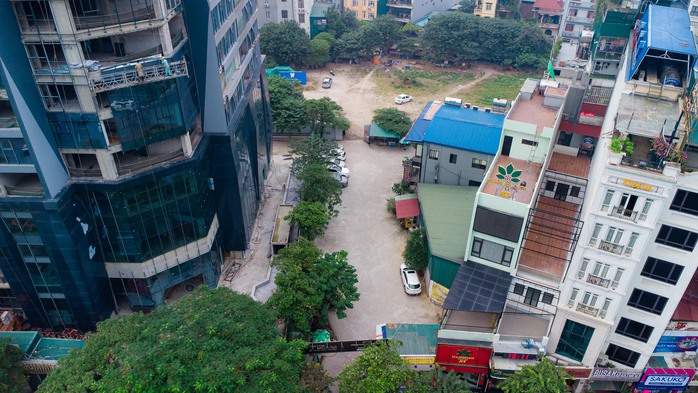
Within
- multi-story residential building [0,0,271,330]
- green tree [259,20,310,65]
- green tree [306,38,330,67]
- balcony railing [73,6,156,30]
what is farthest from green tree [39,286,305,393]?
green tree [306,38,330,67]

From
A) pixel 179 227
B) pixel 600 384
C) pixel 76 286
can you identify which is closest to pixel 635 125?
pixel 600 384

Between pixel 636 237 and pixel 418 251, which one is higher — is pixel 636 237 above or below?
above

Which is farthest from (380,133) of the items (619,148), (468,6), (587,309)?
(468,6)

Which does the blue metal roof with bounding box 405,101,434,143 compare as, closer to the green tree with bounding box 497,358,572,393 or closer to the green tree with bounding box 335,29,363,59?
the green tree with bounding box 497,358,572,393

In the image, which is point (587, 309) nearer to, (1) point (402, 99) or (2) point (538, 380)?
(2) point (538, 380)

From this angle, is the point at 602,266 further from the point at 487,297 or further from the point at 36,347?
the point at 36,347
